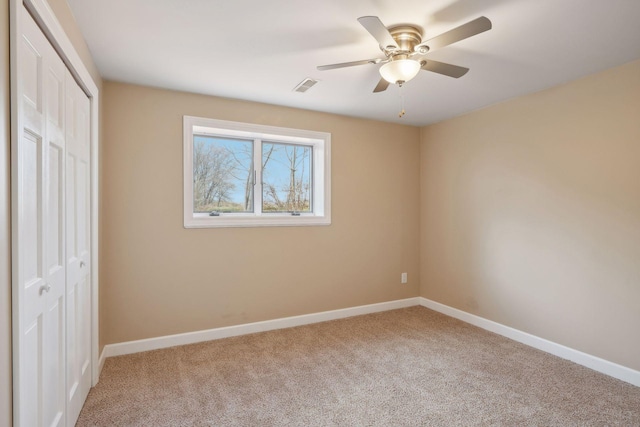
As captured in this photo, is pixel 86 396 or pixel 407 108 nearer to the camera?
pixel 86 396

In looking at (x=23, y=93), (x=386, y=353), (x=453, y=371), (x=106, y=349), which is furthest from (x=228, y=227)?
(x=453, y=371)

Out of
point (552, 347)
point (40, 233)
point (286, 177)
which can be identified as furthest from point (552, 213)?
point (40, 233)

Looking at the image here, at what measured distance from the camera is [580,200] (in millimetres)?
2734

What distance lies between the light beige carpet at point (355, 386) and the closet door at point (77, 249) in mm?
244

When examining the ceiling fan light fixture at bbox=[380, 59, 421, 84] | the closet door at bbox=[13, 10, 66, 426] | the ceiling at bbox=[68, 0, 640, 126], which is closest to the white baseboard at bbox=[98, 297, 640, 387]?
the closet door at bbox=[13, 10, 66, 426]

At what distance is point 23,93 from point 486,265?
12.6 feet

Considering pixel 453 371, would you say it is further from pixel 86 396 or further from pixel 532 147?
pixel 86 396

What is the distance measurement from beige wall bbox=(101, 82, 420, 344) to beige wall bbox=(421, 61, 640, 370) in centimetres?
70

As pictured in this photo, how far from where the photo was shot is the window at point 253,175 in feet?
10.6

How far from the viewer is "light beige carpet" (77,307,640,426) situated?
2.04 meters

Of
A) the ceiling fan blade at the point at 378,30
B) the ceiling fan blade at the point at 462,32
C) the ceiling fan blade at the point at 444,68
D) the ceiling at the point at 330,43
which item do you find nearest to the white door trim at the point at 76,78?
the ceiling at the point at 330,43

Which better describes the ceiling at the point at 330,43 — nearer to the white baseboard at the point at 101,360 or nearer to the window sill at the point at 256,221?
the window sill at the point at 256,221

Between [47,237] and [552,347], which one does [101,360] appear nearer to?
[47,237]

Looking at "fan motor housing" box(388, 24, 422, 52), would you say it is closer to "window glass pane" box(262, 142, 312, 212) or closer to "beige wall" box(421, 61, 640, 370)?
"beige wall" box(421, 61, 640, 370)
